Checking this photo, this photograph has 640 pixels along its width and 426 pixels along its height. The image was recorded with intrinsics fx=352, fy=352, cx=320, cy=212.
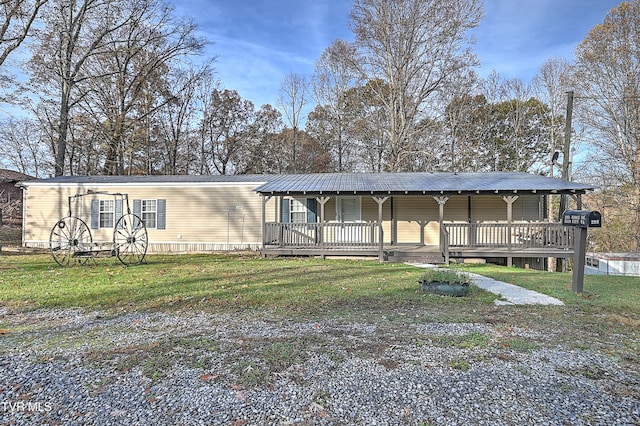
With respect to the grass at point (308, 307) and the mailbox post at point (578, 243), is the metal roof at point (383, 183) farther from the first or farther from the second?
the mailbox post at point (578, 243)

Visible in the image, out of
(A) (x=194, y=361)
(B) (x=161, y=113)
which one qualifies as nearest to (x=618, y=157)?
(A) (x=194, y=361)

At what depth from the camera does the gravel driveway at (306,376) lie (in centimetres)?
258

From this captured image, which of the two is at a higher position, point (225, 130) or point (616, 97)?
point (225, 130)

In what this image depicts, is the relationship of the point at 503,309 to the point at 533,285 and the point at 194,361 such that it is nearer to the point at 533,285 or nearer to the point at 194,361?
the point at 533,285

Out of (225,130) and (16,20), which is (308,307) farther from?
(225,130)

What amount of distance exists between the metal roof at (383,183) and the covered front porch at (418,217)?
0.12 ft

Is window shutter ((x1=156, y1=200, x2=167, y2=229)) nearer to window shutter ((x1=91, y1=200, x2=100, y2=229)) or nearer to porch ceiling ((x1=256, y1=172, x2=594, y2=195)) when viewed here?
window shutter ((x1=91, y1=200, x2=100, y2=229))

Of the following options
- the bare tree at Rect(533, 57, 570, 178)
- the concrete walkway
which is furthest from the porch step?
the bare tree at Rect(533, 57, 570, 178)

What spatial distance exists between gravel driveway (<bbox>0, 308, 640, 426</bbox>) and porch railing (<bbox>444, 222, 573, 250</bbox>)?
332 inches

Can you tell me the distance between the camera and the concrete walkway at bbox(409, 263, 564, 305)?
19.9ft

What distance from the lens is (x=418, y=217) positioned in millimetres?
14352

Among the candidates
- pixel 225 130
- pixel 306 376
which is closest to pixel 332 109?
pixel 225 130

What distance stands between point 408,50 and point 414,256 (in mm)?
14476

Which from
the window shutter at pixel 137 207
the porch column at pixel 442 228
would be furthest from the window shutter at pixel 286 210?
the window shutter at pixel 137 207
